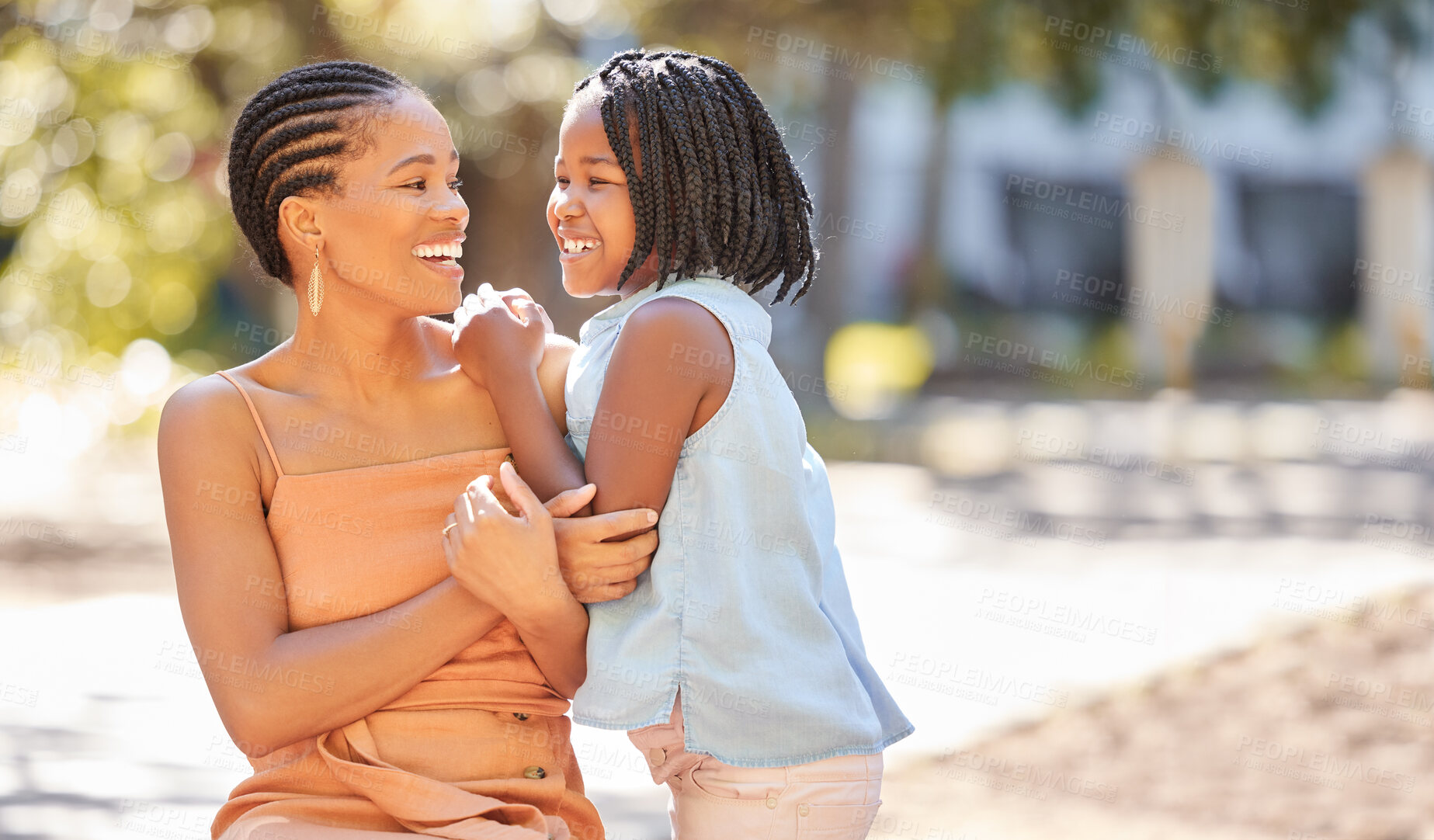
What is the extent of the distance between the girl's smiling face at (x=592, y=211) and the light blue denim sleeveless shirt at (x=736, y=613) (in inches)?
4.8

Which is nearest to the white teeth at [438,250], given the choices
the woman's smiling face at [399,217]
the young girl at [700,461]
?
the woman's smiling face at [399,217]

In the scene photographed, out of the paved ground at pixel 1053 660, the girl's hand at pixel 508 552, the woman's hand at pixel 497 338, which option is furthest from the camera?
the paved ground at pixel 1053 660

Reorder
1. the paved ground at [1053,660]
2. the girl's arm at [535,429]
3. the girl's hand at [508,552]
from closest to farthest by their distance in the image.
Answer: the girl's hand at [508,552] < the girl's arm at [535,429] < the paved ground at [1053,660]

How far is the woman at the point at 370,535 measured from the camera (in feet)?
6.28

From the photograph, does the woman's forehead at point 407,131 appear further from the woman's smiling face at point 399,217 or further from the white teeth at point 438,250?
the white teeth at point 438,250

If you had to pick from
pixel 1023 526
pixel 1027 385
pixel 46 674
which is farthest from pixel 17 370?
pixel 1027 385

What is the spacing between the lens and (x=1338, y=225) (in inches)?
824

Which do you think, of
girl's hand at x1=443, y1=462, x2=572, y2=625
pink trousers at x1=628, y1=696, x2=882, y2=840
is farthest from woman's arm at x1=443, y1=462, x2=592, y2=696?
pink trousers at x1=628, y1=696, x2=882, y2=840

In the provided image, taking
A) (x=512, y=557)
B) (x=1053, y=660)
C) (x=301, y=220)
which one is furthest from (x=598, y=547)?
(x=1053, y=660)

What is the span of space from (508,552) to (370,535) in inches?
11.0

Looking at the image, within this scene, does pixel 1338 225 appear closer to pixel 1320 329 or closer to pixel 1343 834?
pixel 1320 329

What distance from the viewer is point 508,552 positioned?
1881 millimetres

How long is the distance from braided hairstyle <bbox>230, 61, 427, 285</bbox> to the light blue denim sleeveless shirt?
50 cm

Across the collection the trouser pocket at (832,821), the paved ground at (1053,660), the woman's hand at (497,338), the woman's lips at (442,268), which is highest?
the woman's lips at (442,268)
